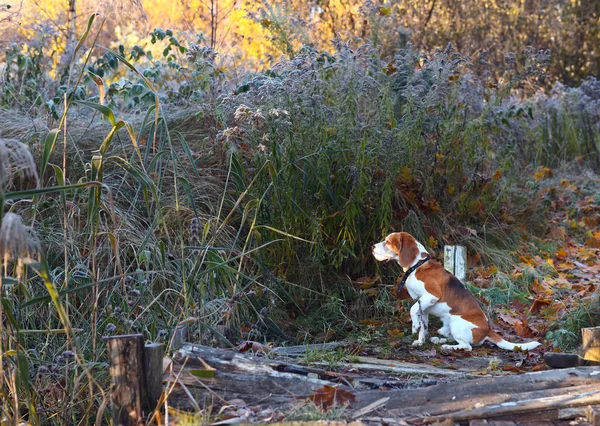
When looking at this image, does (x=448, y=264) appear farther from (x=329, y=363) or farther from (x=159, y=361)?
(x=159, y=361)

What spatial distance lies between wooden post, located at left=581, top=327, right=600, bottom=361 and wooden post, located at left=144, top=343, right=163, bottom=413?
2.31 metres

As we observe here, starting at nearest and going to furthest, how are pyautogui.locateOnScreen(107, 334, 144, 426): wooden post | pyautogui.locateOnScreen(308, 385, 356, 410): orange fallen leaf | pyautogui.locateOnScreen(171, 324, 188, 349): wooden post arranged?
pyautogui.locateOnScreen(107, 334, 144, 426): wooden post → pyautogui.locateOnScreen(308, 385, 356, 410): orange fallen leaf → pyautogui.locateOnScreen(171, 324, 188, 349): wooden post

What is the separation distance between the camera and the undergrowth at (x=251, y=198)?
15.1 feet

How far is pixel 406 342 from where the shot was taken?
5.51 metres

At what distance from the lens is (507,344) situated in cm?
529

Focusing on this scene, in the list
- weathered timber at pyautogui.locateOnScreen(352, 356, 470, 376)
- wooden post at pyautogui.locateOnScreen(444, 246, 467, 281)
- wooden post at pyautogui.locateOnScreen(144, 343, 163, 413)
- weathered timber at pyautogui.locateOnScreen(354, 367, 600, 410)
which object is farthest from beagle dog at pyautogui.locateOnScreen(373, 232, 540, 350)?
wooden post at pyautogui.locateOnScreen(144, 343, 163, 413)

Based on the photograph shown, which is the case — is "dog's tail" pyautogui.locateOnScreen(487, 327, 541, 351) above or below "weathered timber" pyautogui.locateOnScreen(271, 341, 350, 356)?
below

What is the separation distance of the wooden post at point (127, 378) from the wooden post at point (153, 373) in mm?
27

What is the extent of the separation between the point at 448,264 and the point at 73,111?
145 inches

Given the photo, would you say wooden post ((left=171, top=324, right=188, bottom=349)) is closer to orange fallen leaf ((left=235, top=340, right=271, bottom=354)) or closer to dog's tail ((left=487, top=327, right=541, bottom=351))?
orange fallen leaf ((left=235, top=340, right=271, bottom=354))

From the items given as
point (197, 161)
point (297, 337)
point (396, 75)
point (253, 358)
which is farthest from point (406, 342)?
point (396, 75)

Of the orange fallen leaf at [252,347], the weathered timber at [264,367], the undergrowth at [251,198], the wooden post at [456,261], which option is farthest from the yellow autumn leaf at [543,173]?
the weathered timber at [264,367]

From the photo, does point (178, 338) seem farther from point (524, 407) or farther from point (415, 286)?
point (415, 286)

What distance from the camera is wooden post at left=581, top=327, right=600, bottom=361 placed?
4074 mm
